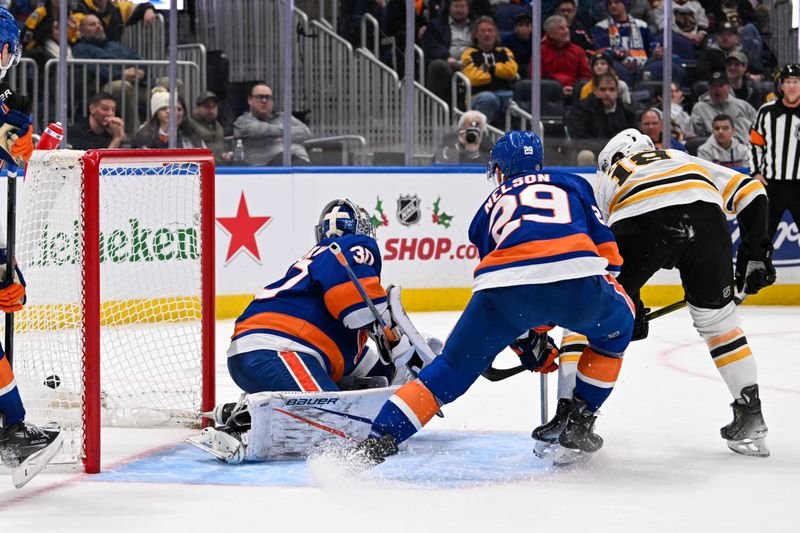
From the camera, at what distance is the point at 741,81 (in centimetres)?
845

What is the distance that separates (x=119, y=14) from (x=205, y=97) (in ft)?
2.13

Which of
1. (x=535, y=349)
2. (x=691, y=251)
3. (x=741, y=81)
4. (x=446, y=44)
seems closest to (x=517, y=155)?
(x=535, y=349)

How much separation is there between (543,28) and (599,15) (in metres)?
0.69

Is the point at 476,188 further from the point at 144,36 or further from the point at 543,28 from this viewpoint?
the point at 144,36

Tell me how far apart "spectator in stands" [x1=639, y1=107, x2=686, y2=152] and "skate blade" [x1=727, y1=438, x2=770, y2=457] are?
4.52m

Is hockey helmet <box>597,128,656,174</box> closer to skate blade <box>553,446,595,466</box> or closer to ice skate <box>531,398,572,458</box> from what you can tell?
ice skate <box>531,398,572,458</box>

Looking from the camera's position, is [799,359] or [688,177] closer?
[688,177]

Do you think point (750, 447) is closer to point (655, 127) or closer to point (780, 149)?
point (780, 149)

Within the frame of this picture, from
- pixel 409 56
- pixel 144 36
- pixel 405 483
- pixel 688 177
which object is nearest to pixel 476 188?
pixel 409 56

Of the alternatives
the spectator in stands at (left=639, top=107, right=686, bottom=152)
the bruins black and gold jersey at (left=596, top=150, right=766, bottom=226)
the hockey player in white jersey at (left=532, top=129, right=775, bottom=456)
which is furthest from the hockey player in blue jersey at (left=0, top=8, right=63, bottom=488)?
the spectator in stands at (left=639, top=107, right=686, bottom=152)

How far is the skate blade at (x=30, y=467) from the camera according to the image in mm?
3211

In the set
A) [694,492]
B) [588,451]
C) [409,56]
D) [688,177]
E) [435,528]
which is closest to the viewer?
[435,528]

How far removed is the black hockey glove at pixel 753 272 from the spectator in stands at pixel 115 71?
404 centimetres

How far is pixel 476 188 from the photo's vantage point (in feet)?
25.2
